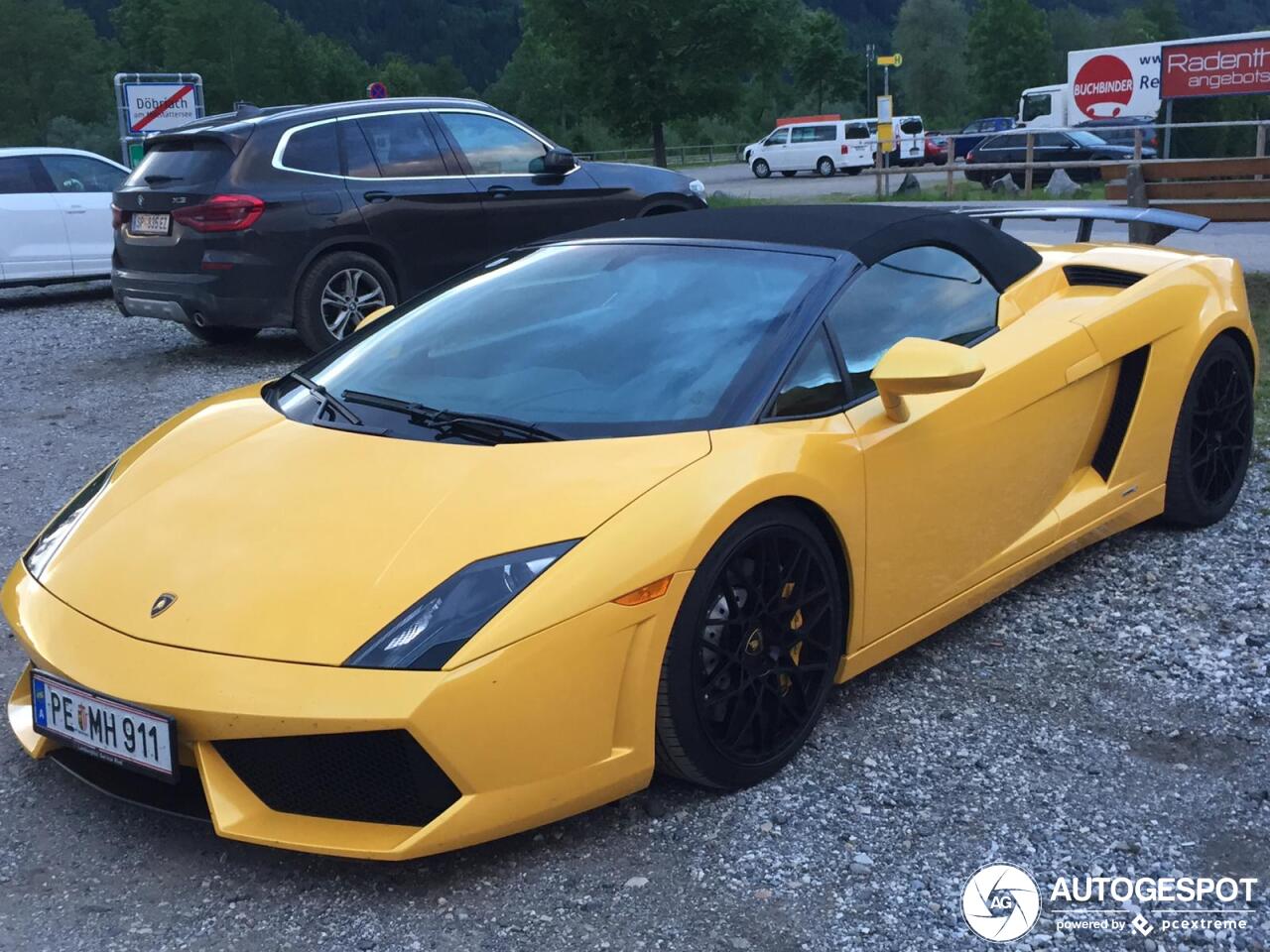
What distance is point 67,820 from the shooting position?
2.95m

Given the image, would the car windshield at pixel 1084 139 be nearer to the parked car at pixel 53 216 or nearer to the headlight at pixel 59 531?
the parked car at pixel 53 216

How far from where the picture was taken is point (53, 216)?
38.3 ft

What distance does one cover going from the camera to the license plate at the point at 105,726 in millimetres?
2568

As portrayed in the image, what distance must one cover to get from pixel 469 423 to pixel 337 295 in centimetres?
548

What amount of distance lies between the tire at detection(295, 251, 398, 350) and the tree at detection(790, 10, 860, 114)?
66479 millimetres

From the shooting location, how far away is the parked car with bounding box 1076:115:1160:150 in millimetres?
31609

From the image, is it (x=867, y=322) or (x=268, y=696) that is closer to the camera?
(x=268, y=696)

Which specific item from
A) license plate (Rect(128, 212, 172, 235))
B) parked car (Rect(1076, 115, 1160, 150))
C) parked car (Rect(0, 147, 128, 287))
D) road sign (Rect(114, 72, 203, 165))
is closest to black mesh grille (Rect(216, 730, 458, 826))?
license plate (Rect(128, 212, 172, 235))

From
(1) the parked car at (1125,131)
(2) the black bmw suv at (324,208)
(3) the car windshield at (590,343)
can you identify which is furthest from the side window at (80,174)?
(1) the parked car at (1125,131)

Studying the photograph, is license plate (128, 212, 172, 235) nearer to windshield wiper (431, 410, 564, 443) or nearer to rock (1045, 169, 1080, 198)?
windshield wiper (431, 410, 564, 443)

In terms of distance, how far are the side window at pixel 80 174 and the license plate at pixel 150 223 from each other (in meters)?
4.09

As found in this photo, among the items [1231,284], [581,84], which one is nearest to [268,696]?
[1231,284]

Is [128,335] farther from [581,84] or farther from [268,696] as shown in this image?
[581,84]

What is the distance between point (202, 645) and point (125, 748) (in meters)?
0.26
